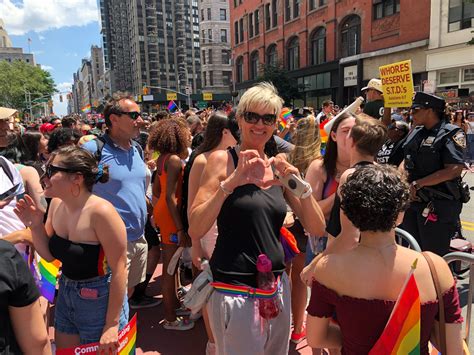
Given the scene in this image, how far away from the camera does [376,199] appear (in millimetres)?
1521

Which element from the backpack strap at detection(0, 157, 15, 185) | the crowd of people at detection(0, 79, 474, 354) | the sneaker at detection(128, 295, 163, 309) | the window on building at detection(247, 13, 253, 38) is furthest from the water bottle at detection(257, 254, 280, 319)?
the window on building at detection(247, 13, 253, 38)

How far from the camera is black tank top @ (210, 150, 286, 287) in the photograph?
6.84 feet

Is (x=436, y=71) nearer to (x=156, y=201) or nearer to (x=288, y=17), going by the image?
(x=288, y=17)

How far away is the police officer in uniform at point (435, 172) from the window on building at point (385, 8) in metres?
22.2

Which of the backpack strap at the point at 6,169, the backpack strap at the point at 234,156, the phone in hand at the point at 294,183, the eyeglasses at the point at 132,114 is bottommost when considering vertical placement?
the phone in hand at the point at 294,183

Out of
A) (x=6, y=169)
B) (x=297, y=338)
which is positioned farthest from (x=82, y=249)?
(x=297, y=338)

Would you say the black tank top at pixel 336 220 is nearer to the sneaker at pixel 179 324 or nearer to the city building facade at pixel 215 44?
the sneaker at pixel 179 324

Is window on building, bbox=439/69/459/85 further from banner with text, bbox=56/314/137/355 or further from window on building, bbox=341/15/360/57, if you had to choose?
banner with text, bbox=56/314/137/355

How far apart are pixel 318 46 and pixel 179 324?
1187 inches

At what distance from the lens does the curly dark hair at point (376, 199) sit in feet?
4.97

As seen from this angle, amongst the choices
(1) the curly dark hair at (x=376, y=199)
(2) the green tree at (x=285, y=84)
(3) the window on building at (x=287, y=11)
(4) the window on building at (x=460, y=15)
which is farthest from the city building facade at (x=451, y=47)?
(1) the curly dark hair at (x=376, y=199)

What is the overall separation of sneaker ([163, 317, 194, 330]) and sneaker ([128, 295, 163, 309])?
0.55m

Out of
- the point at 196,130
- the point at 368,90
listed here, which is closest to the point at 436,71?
the point at 368,90

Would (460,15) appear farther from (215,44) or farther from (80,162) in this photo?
(215,44)
